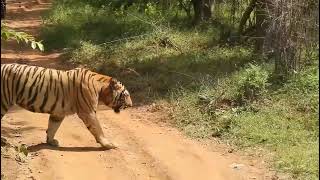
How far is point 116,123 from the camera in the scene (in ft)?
28.5

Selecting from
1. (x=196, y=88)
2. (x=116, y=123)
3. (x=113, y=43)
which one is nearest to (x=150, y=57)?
(x=113, y=43)

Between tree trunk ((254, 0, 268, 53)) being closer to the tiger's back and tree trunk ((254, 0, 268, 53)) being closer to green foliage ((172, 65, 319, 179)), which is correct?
green foliage ((172, 65, 319, 179))

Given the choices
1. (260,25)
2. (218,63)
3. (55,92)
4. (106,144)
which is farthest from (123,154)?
(260,25)

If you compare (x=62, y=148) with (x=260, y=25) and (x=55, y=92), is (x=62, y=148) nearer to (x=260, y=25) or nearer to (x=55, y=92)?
(x=55, y=92)

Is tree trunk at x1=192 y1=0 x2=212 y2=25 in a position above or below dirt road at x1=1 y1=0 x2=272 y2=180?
above

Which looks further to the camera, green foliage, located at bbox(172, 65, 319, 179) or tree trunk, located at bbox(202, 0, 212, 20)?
tree trunk, located at bbox(202, 0, 212, 20)

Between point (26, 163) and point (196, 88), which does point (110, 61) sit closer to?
point (196, 88)

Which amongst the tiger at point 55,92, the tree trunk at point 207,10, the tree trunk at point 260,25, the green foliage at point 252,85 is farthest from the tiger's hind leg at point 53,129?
the tree trunk at point 207,10

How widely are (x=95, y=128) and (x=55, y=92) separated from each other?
0.68 metres

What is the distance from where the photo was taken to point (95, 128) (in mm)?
7348

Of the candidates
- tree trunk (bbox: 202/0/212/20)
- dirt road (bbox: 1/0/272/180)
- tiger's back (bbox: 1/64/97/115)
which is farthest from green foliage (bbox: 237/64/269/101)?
tree trunk (bbox: 202/0/212/20)

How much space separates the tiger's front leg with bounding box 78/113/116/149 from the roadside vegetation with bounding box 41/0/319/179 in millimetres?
1340

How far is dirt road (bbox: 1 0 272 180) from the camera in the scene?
21.6 ft

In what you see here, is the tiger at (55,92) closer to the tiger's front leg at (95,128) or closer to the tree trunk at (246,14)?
the tiger's front leg at (95,128)
